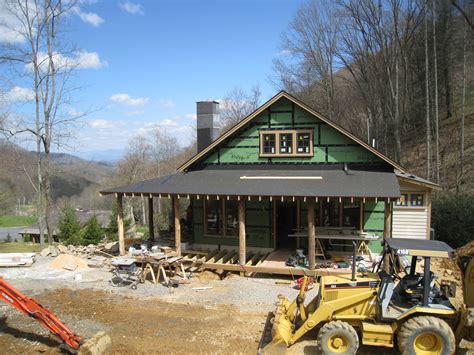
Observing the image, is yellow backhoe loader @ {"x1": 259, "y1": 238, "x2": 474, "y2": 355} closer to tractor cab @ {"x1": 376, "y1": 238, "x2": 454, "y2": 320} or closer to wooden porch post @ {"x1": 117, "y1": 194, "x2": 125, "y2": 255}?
tractor cab @ {"x1": 376, "y1": 238, "x2": 454, "y2": 320}

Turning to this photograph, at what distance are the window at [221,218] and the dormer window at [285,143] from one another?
8.79 ft

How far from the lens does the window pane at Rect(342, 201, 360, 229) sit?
1507 cm

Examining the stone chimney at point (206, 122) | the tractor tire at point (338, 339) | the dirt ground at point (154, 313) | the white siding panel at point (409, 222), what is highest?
the stone chimney at point (206, 122)

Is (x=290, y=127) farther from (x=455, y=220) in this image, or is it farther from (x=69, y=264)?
(x=69, y=264)

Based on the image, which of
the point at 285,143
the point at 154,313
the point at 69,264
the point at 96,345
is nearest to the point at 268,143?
the point at 285,143

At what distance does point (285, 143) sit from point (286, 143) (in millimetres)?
42

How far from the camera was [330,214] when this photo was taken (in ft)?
49.7

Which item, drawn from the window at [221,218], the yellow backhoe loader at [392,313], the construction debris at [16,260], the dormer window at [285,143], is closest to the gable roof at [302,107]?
the dormer window at [285,143]

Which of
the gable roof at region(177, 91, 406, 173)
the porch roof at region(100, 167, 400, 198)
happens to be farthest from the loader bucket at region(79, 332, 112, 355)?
the gable roof at region(177, 91, 406, 173)

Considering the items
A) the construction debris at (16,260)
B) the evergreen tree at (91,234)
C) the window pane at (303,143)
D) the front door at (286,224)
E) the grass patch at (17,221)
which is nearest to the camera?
the construction debris at (16,260)

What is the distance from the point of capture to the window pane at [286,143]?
52.1 ft

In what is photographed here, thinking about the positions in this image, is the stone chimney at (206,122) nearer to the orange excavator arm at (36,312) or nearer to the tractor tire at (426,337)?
the orange excavator arm at (36,312)

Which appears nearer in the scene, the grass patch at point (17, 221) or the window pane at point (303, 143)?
the window pane at point (303, 143)

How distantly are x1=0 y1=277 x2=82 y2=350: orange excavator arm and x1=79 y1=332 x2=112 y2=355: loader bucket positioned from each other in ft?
1.12
